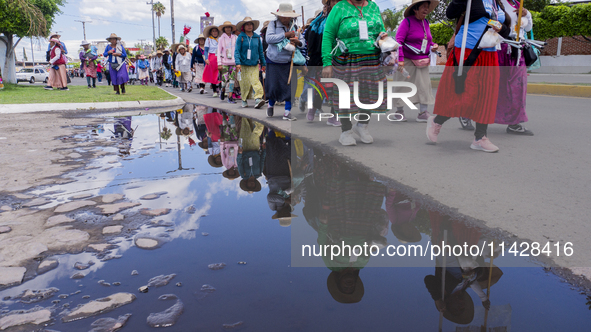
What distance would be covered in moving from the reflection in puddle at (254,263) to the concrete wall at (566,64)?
26.0m

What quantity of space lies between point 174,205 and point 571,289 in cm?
252

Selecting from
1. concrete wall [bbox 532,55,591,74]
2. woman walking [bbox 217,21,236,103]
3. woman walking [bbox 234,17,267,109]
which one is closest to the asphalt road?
woman walking [bbox 234,17,267,109]

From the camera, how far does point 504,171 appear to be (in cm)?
397

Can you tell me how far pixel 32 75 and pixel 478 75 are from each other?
1848 inches

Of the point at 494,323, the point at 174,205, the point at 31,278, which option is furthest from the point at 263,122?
the point at 494,323

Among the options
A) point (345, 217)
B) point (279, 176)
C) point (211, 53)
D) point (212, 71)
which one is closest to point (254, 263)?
point (345, 217)

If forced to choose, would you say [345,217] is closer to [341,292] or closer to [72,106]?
[341,292]

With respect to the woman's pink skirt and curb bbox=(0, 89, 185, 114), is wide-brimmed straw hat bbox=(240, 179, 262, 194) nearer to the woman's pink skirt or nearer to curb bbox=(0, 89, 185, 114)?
curb bbox=(0, 89, 185, 114)

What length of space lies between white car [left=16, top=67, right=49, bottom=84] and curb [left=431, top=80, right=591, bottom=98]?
42.6 metres

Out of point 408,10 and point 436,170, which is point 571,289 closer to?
point 436,170

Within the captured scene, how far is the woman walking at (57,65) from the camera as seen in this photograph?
16.9 metres

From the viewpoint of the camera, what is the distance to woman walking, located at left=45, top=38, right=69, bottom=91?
667 inches

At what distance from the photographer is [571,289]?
1.96m

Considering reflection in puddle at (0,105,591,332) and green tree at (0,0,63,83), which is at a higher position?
green tree at (0,0,63,83)
